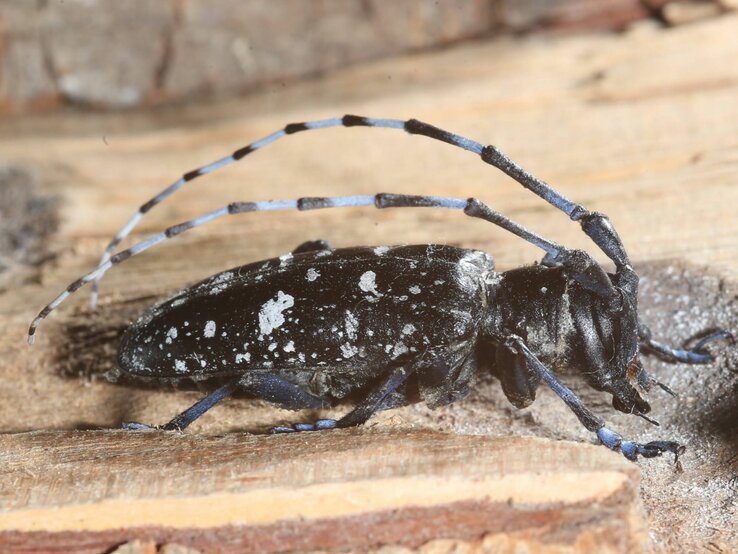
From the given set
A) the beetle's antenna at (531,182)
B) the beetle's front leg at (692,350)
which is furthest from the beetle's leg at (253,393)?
the beetle's front leg at (692,350)

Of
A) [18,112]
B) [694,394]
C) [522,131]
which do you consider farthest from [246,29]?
[694,394]

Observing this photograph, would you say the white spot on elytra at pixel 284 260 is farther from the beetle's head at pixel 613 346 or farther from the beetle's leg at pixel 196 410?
the beetle's head at pixel 613 346

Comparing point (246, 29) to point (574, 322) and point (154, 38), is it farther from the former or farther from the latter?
point (574, 322)

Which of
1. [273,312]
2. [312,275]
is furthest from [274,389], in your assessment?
[312,275]

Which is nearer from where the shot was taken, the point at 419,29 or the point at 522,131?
the point at 522,131

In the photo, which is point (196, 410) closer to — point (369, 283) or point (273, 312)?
point (273, 312)

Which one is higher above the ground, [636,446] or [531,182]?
[531,182]
